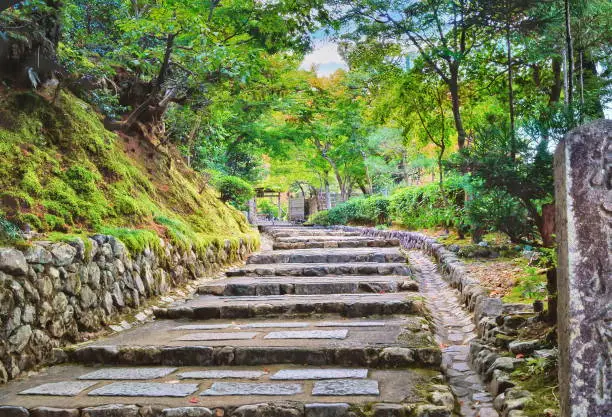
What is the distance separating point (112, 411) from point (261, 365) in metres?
1.32

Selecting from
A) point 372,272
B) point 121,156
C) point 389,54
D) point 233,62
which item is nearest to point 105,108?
point 121,156

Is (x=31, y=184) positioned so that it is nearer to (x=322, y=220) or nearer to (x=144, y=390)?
(x=144, y=390)

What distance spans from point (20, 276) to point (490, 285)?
502 cm

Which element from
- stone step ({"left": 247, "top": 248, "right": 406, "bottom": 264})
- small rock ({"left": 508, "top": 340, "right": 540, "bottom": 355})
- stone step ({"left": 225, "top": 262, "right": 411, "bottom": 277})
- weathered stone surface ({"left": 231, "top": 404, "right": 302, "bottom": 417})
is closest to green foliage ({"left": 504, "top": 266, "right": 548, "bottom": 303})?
small rock ({"left": 508, "top": 340, "right": 540, "bottom": 355})

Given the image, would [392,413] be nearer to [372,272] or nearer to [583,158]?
[583,158]

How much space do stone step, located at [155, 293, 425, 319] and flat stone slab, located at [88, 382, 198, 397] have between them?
2.10 metres

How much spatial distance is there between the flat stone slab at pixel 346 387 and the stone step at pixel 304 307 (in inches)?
79.6

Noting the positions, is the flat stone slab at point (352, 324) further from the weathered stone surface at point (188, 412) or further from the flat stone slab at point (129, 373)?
the weathered stone surface at point (188, 412)

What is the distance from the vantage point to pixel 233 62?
6637 millimetres

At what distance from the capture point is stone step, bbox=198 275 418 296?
21.6 feet

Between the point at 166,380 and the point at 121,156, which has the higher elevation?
the point at 121,156

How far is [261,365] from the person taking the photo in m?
4.08

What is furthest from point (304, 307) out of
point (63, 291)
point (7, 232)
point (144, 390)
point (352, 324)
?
point (7, 232)

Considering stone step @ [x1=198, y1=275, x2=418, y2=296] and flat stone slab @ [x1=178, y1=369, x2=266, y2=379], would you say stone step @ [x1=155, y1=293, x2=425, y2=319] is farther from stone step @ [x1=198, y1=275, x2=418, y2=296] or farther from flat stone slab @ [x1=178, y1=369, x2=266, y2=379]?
flat stone slab @ [x1=178, y1=369, x2=266, y2=379]
